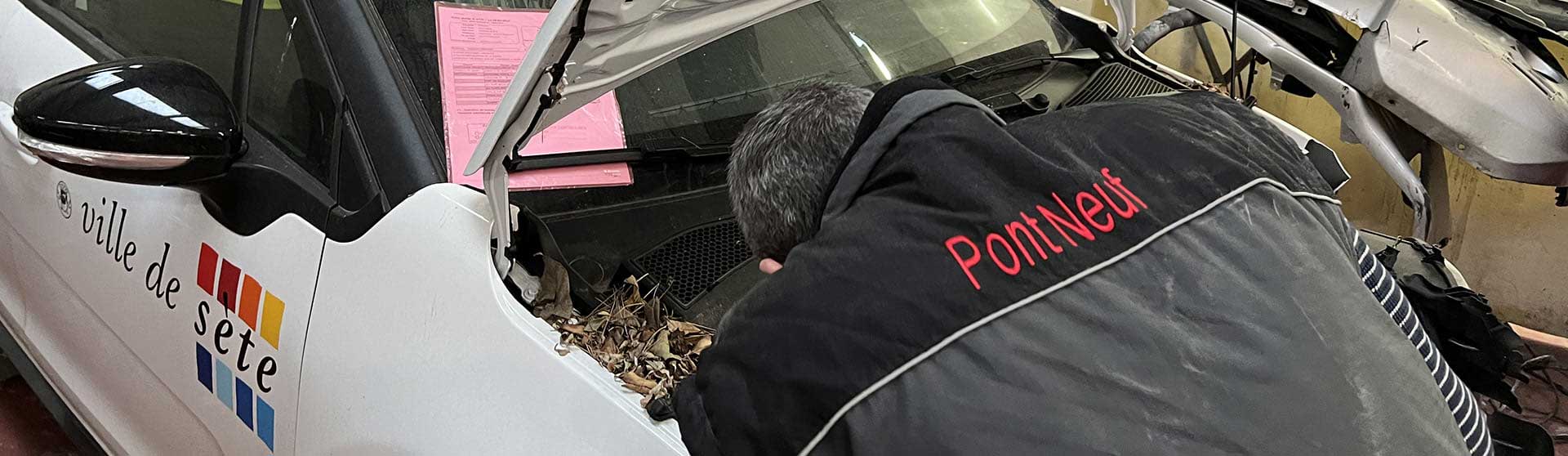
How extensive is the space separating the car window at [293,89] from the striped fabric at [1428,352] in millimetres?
1097

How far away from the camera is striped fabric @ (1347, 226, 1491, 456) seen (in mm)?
1080

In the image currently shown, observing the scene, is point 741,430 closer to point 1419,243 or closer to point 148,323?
point 148,323

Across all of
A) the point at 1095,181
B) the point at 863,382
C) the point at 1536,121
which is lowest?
the point at 1536,121

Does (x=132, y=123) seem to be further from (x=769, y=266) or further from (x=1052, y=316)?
(x=1052, y=316)

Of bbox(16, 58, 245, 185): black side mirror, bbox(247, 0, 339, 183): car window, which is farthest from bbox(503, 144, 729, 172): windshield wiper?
bbox(16, 58, 245, 185): black side mirror

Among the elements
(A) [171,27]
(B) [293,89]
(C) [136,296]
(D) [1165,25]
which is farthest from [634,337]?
(D) [1165,25]

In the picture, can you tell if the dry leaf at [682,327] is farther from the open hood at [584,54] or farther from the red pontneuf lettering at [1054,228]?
the red pontneuf lettering at [1054,228]

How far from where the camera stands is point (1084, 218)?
815 mm

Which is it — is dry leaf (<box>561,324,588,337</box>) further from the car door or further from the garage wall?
the garage wall

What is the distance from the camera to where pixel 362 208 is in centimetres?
118

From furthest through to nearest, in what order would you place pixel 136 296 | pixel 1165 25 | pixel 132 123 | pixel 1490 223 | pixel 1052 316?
1. pixel 1490 223
2. pixel 1165 25
3. pixel 136 296
4. pixel 132 123
5. pixel 1052 316

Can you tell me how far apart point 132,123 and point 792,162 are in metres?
0.72

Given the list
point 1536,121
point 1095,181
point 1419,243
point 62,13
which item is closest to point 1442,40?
point 1536,121

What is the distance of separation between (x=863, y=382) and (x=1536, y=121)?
1552 mm
